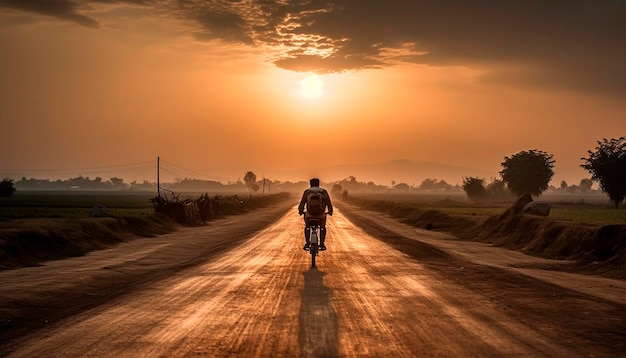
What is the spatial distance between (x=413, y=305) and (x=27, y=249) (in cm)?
1655

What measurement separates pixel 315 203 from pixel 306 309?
779 centimetres

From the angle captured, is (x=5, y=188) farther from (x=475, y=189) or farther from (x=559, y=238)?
(x=559, y=238)

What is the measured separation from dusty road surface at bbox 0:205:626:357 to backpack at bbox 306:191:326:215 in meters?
1.84

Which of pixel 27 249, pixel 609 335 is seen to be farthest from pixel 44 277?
pixel 609 335

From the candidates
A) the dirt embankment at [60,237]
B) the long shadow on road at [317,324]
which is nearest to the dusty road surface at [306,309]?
the long shadow on road at [317,324]

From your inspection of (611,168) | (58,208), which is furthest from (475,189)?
(58,208)

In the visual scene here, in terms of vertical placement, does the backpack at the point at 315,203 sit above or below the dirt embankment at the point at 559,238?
above

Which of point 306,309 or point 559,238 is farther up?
point 559,238

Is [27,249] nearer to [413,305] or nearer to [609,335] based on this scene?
[413,305]

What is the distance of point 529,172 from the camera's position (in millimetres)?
111688

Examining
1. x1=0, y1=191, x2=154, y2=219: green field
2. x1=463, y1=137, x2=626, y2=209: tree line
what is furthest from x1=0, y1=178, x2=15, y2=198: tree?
x1=463, y1=137, x2=626, y2=209: tree line

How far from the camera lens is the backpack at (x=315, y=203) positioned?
63.3 ft

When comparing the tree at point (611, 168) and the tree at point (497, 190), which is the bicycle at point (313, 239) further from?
the tree at point (497, 190)

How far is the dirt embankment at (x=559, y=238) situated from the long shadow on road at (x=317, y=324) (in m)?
10.3
